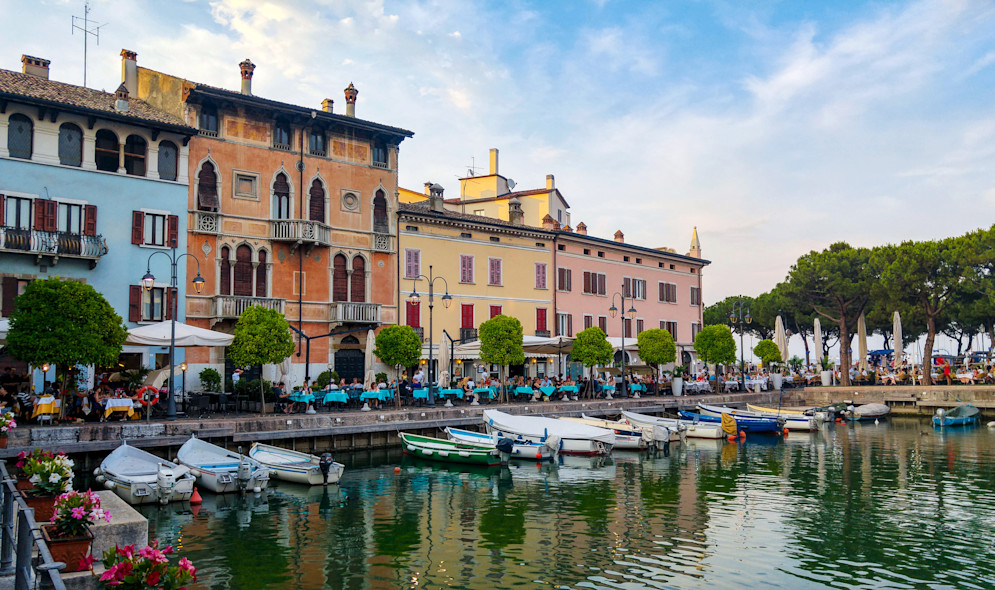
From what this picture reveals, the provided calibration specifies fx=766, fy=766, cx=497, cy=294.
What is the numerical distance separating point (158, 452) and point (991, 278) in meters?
53.1

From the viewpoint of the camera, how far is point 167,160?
118 ft

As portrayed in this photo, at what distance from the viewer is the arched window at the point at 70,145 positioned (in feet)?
108

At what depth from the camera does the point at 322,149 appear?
135ft

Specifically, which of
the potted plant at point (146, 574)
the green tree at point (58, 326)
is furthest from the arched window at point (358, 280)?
the potted plant at point (146, 574)

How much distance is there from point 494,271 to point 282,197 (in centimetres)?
1456

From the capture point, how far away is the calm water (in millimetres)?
14383

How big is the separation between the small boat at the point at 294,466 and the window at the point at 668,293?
41240 millimetres

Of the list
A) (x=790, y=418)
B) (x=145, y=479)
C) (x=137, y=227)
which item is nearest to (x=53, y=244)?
(x=137, y=227)

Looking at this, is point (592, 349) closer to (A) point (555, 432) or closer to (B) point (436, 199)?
(A) point (555, 432)

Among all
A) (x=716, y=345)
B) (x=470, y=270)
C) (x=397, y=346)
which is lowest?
(x=716, y=345)

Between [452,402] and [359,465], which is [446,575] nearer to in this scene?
[359,465]

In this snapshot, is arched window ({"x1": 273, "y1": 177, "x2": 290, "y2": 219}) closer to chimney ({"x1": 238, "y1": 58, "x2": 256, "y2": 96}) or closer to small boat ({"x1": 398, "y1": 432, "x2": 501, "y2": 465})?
chimney ({"x1": 238, "y1": 58, "x2": 256, "y2": 96})

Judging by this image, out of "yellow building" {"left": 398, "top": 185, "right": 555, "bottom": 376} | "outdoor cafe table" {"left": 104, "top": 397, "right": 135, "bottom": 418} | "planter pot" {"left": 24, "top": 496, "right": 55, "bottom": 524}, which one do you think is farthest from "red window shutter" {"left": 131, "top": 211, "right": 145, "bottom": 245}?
"planter pot" {"left": 24, "top": 496, "right": 55, "bottom": 524}

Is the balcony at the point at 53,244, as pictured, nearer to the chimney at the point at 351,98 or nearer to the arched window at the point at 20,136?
the arched window at the point at 20,136
